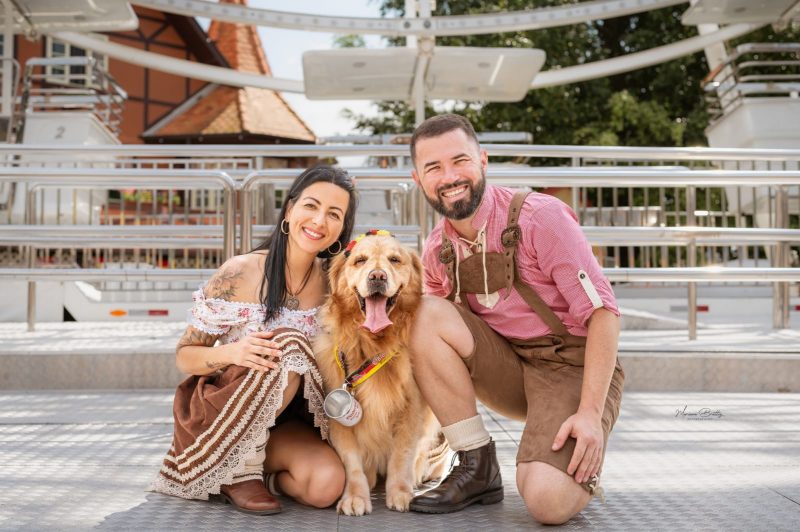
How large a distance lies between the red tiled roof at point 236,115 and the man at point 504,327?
15.6 m

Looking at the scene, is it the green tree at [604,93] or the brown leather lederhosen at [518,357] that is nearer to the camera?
the brown leather lederhosen at [518,357]

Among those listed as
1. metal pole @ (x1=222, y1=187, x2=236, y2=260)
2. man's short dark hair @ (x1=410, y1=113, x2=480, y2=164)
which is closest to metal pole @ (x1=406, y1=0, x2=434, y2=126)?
metal pole @ (x1=222, y1=187, x2=236, y2=260)

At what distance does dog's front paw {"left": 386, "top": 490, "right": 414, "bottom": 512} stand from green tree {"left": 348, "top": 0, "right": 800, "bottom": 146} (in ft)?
46.1

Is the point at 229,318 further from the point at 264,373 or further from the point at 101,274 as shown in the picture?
the point at 101,274

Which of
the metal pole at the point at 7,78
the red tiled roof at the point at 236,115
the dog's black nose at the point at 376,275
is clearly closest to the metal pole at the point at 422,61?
the metal pole at the point at 7,78

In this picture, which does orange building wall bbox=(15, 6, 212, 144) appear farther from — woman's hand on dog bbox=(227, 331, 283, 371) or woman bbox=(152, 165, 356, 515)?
woman's hand on dog bbox=(227, 331, 283, 371)

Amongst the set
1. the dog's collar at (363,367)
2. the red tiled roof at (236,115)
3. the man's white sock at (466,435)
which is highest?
the red tiled roof at (236,115)

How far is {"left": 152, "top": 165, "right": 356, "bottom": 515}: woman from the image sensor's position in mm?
2459

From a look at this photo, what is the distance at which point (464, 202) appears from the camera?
2691 millimetres

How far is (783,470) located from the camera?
9.10 feet

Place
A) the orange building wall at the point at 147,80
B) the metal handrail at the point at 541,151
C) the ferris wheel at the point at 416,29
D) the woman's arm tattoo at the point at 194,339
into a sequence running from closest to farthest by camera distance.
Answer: the woman's arm tattoo at the point at 194,339
the metal handrail at the point at 541,151
the ferris wheel at the point at 416,29
the orange building wall at the point at 147,80

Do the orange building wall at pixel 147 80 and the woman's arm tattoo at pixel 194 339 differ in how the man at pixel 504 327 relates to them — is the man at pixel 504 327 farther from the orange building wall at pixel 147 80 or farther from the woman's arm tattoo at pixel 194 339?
the orange building wall at pixel 147 80

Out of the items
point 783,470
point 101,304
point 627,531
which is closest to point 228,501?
point 627,531

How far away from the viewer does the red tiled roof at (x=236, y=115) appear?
17.8 m
